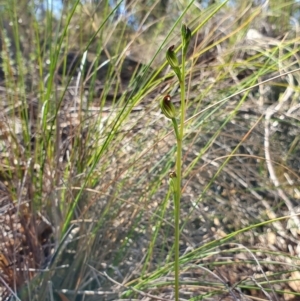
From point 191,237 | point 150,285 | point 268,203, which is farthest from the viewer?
point 268,203

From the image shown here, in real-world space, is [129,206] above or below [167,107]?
below

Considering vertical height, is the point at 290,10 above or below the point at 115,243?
above

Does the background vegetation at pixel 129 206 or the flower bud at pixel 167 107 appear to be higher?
the flower bud at pixel 167 107

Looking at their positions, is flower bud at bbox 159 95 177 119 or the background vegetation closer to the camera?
flower bud at bbox 159 95 177 119

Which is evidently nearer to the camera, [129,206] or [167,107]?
[167,107]

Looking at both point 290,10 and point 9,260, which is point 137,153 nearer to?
point 9,260

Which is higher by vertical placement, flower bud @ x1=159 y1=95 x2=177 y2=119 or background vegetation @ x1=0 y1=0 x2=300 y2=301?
flower bud @ x1=159 y1=95 x2=177 y2=119

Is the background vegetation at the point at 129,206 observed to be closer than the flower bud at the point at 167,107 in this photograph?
No

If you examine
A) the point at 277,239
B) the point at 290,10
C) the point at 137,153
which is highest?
the point at 290,10

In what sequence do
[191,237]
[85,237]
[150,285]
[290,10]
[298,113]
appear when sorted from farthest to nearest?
[290,10]
[298,113]
[191,237]
[85,237]
[150,285]

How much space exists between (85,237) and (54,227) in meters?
0.10

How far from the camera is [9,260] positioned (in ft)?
3.42

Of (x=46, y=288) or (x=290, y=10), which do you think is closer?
(x=46, y=288)

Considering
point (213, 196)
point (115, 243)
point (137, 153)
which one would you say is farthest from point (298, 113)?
point (115, 243)
